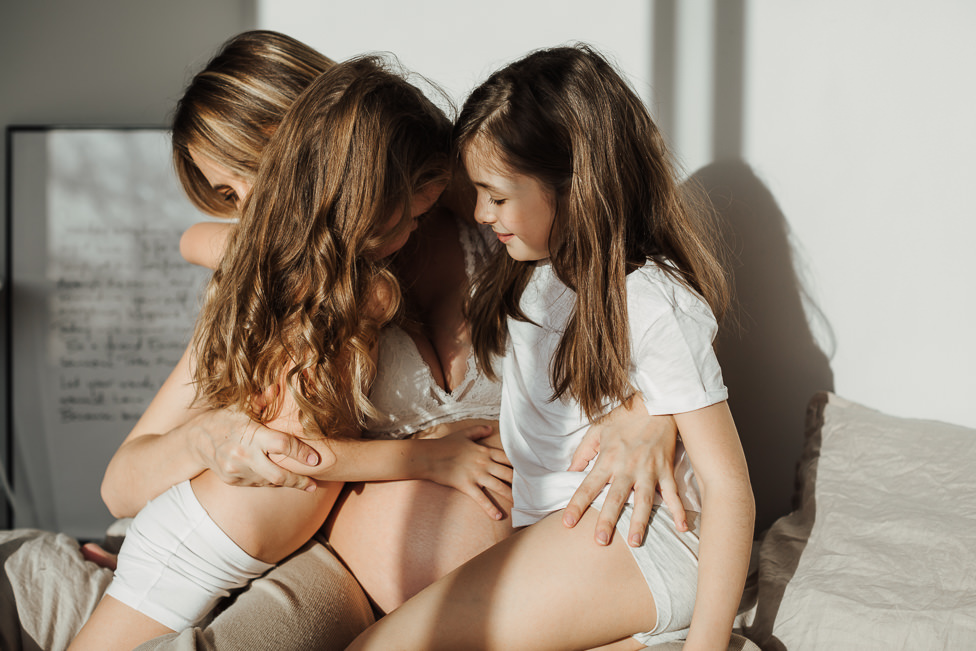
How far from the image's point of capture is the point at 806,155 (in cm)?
126

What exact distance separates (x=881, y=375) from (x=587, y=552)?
76 cm

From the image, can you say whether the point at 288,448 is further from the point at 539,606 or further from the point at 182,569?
the point at 539,606

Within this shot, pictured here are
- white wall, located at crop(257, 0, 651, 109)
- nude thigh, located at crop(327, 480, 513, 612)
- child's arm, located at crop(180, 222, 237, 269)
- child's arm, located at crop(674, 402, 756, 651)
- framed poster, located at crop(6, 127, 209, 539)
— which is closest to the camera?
child's arm, located at crop(674, 402, 756, 651)

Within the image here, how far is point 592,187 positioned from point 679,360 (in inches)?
10.5

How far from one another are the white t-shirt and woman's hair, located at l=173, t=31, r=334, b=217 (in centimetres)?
53

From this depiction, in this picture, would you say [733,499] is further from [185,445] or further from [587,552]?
[185,445]

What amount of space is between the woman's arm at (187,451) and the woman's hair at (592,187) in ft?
1.41

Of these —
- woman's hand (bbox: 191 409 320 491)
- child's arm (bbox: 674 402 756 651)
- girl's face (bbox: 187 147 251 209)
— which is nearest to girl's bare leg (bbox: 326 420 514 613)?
woman's hand (bbox: 191 409 320 491)

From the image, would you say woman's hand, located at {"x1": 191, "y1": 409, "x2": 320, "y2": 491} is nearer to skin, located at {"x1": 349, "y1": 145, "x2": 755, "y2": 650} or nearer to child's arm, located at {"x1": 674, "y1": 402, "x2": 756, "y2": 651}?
skin, located at {"x1": 349, "y1": 145, "x2": 755, "y2": 650}

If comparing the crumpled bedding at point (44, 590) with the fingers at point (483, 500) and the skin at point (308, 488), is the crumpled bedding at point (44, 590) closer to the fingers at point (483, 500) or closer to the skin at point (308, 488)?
the skin at point (308, 488)

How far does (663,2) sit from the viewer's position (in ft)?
4.52

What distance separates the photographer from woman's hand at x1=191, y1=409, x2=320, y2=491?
96cm

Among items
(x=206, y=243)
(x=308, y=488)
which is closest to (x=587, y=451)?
(x=308, y=488)

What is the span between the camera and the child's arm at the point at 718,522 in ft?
2.59
